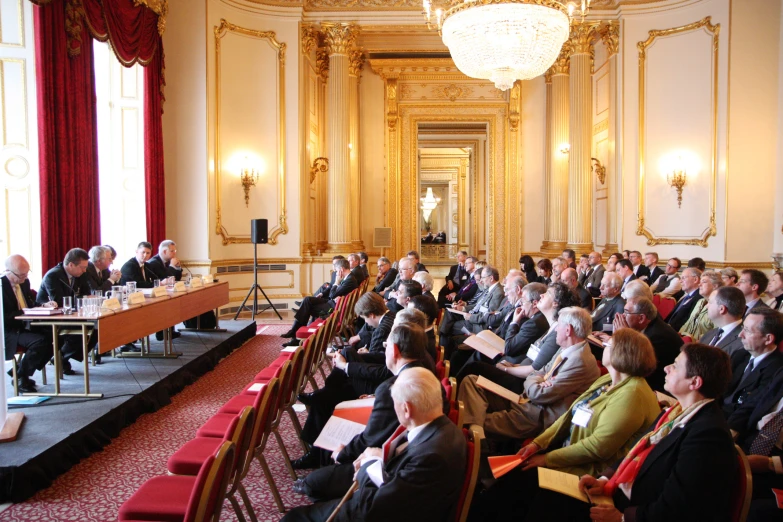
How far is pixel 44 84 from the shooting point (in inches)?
235

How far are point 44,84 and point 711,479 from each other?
21.4 feet

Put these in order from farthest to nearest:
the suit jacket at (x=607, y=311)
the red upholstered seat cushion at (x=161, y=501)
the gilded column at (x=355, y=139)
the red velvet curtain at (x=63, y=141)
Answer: the gilded column at (x=355, y=139) → the red velvet curtain at (x=63, y=141) → the suit jacket at (x=607, y=311) → the red upholstered seat cushion at (x=161, y=501)

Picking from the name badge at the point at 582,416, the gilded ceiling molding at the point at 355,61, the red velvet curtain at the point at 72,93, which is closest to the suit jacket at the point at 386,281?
the red velvet curtain at the point at 72,93

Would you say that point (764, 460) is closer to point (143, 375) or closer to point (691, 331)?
point (691, 331)

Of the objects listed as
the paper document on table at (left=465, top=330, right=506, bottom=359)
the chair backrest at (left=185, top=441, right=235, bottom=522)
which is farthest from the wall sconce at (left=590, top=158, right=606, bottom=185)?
Answer: the chair backrest at (left=185, top=441, right=235, bottom=522)

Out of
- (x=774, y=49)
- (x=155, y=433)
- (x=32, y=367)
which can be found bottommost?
(x=155, y=433)

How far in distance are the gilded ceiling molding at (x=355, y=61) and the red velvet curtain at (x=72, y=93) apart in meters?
4.64

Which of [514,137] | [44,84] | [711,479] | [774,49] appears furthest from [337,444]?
[514,137]

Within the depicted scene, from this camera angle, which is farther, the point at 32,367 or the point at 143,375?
the point at 143,375

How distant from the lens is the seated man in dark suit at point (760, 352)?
2801 mm

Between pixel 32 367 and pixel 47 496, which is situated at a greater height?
pixel 32 367

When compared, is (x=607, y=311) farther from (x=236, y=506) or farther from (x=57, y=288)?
(x=57, y=288)

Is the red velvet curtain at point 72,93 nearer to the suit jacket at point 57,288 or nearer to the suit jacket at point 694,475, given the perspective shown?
the suit jacket at point 57,288

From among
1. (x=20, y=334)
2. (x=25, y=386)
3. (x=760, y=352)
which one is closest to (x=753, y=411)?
(x=760, y=352)
